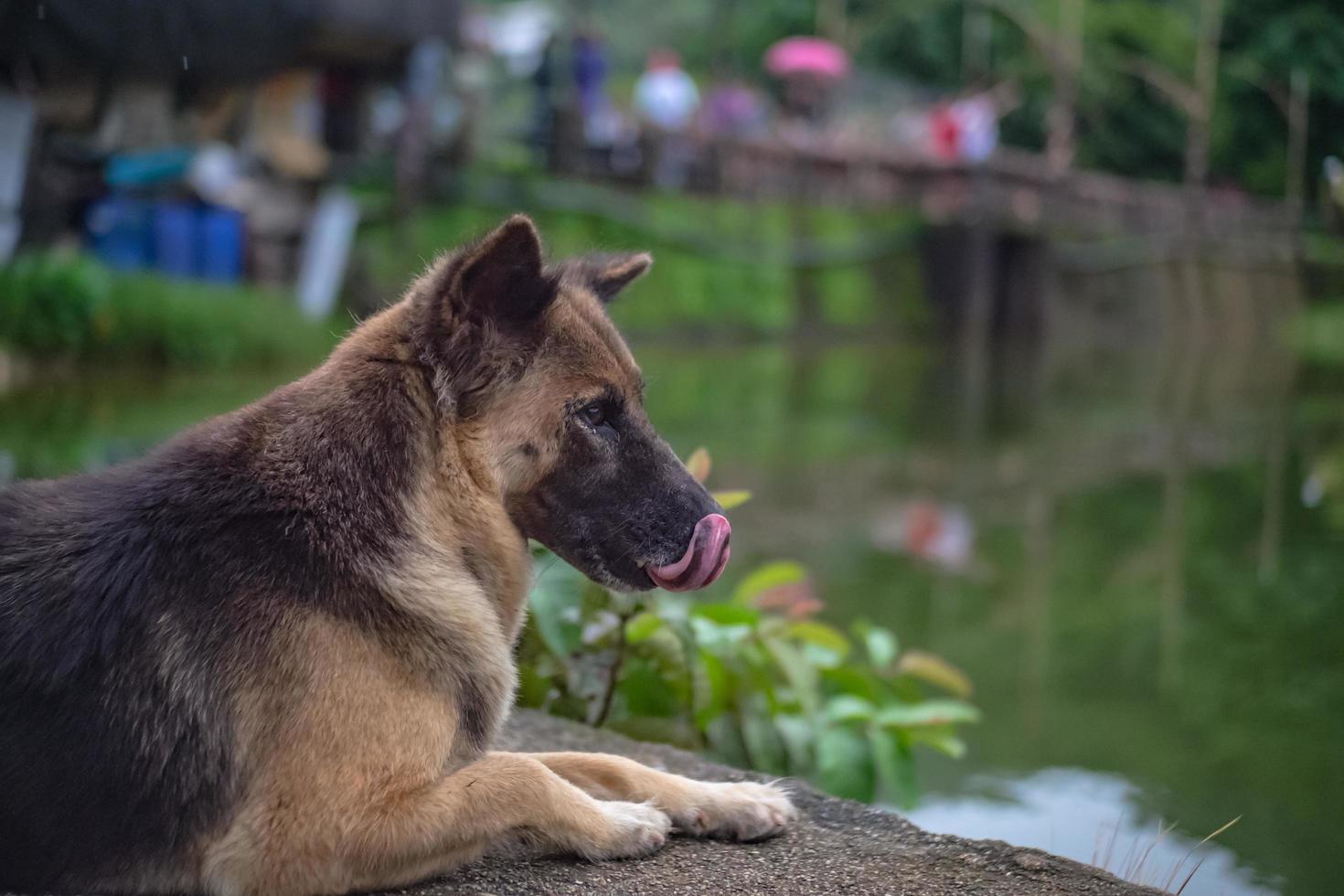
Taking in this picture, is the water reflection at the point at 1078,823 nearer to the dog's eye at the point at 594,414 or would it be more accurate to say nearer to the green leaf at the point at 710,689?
the green leaf at the point at 710,689

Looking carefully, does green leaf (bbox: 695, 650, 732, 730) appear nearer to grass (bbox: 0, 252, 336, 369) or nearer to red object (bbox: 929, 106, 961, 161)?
grass (bbox: 0, 252, 336, 369)

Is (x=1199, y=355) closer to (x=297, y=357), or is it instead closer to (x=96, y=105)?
(x=297, y=357)

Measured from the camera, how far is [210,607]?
304 cm

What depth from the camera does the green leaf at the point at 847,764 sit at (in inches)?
191

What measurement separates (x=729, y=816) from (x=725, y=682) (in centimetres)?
168

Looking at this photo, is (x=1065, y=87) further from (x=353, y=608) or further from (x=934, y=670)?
(x=353, y=608)

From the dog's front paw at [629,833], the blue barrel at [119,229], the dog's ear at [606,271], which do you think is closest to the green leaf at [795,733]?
the dog's front paw at [629,833]

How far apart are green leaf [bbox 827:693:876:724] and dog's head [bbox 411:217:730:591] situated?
1.62m

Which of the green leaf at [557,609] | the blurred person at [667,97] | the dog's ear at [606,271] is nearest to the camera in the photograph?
the dog's ear at [606,271]

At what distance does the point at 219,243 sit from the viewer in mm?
18688

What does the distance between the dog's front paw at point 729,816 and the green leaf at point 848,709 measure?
49.7 inches

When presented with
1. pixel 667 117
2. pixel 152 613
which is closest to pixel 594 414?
pixel 152 613

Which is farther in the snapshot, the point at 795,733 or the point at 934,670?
the point at 934,670

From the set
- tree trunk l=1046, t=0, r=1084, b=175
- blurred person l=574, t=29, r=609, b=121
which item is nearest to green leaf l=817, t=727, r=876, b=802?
tree trunk l=1046, t=0, r=1084, b=175
